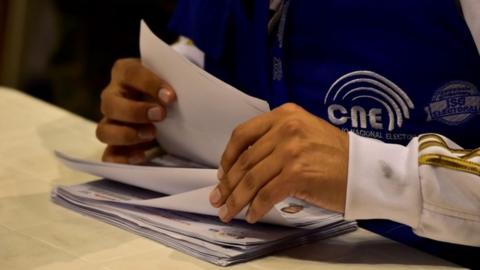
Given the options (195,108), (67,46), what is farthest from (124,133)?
(67,46)

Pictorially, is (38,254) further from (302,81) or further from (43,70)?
(43,70)

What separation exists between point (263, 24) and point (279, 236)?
0.33 metres

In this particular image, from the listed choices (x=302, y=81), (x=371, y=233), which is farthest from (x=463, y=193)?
(x=302, y=81)

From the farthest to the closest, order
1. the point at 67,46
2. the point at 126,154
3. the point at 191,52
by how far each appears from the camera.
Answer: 1. the point at 67,46
2. the point at 191,52
3. the point at 126,154

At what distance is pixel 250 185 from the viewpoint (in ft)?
3.18

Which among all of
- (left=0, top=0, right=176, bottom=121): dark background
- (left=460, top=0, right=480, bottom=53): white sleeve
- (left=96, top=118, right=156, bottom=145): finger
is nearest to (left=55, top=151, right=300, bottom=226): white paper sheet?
(left=96, top=118, right=156, bottom=145): finger

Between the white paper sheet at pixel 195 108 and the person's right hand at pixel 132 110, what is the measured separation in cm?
1

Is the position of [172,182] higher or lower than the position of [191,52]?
lower

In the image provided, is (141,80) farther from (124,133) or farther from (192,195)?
(192,195)

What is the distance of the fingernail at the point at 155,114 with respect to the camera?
4.03ft

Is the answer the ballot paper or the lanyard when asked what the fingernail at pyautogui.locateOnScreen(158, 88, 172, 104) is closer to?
the ballot paper

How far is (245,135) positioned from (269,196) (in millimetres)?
72

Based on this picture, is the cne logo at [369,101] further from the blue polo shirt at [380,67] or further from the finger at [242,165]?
the finger at [242,165]

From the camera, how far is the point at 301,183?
0.95 m
